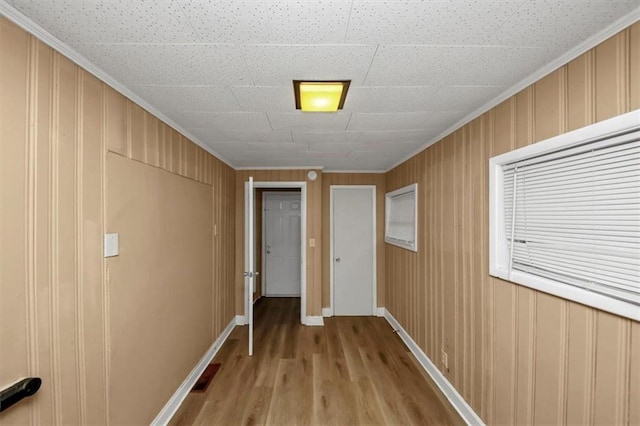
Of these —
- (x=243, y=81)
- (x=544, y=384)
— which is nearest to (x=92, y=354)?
(x=243, y=81)

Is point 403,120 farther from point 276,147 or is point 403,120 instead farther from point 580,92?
point 276,147

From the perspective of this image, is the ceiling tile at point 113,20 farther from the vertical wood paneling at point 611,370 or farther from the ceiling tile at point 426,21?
the vertical wood paneling at point 611,370

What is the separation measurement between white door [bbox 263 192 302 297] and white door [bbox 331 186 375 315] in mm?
1397

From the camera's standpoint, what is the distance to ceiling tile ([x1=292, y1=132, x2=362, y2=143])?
254 cm

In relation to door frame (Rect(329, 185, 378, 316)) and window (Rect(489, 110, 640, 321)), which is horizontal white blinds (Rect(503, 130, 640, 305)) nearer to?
window (Rect(489, 110, 640, 321))

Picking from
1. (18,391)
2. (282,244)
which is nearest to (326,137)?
(18,391)

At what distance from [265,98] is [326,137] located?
0.97 metres

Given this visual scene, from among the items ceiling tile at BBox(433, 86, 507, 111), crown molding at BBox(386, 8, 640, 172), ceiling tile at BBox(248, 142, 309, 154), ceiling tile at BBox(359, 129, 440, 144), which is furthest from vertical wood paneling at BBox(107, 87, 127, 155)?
crown molding at BBox(386, 8, 640, 172)

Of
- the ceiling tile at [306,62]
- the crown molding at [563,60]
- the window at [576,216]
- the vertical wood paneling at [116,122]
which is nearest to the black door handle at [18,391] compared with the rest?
the vertical wood paneling at [116,122]

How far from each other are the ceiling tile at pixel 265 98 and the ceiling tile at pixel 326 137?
1.98 ft

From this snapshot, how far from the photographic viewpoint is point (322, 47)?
4.10ft

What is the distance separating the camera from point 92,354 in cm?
143

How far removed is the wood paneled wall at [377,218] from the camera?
446 centimetres

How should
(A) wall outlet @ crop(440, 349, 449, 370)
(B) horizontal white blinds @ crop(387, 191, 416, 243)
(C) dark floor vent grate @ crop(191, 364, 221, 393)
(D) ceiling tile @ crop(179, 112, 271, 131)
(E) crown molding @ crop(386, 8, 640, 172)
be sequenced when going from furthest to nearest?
(B) horizontal white blinds @ crop(387, 191, 416, 243)
(C) dark floor vent grate @ crop(191, 364, 221, 393)
(A) wall outlet @ crop(440, 349, 449, 370)
(D) ceiling tile @ crop(179, 112, 271, 131)
(E) crown molding @ crop(386, 8, 640, 172)
